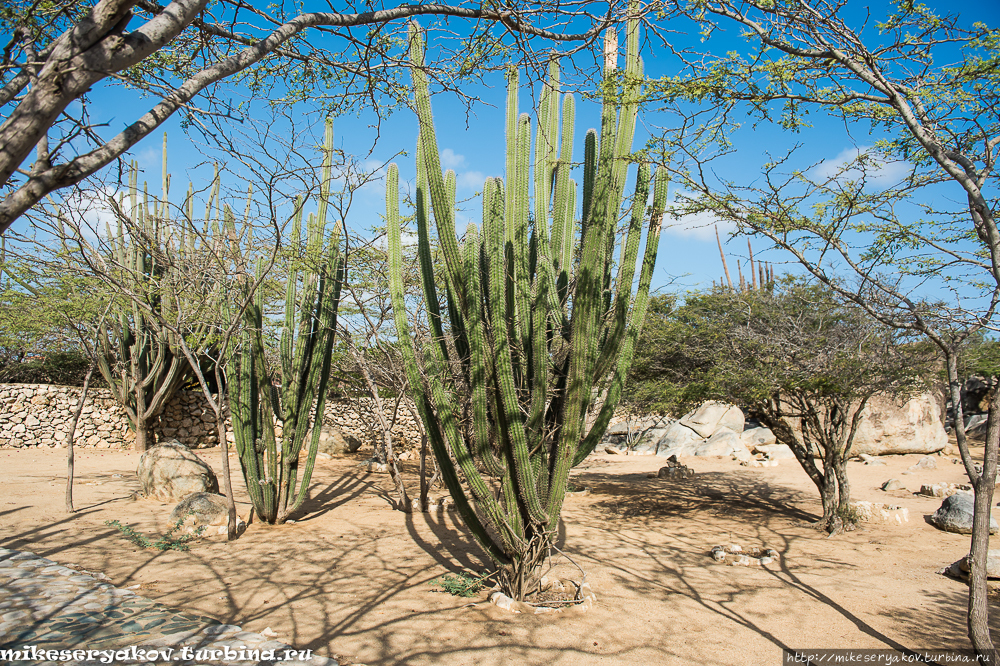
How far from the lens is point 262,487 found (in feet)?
20.9

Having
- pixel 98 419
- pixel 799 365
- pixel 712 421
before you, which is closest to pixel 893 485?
pixel 799 365

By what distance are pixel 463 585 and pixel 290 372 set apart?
363cm

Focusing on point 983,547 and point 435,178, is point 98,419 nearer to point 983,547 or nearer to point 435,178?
point 435,178

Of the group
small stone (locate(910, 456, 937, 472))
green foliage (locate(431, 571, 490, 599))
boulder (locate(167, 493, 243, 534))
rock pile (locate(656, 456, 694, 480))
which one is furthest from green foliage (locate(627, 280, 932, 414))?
boulder (locate(167, 493, 243, 534))

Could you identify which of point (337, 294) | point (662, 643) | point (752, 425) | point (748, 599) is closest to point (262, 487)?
point (337, 294)

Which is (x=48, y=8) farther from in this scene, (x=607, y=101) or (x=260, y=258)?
(x=260, y=258)

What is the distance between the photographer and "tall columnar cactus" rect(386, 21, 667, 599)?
3.92 metres

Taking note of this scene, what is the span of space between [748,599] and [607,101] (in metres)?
4.10

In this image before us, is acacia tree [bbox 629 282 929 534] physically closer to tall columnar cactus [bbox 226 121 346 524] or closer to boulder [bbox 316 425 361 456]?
tall columnar cactus [bbox 226 121 346 524]

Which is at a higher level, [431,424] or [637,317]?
[637,317]

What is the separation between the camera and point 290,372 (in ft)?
21.8

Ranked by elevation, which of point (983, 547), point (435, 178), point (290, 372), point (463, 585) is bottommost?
point (463, 585)

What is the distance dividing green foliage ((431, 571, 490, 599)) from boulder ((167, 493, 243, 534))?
2.91 m

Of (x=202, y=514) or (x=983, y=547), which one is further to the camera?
(x=202, y=514)
